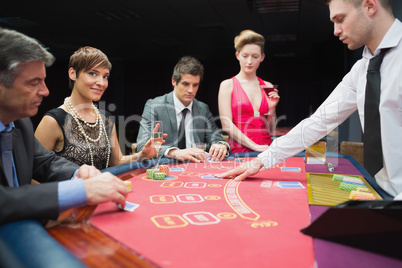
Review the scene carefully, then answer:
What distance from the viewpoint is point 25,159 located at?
4.49ft

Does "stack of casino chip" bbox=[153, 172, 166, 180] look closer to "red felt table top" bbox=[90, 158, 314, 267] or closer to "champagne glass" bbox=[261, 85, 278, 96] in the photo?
"red felt table top" bbox=[90, 158, 314, 267]

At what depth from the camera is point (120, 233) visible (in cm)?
97

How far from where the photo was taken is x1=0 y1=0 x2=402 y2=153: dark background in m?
6.11

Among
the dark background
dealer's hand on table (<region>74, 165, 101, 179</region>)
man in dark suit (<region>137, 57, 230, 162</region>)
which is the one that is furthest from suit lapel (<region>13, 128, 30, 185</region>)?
the dark background

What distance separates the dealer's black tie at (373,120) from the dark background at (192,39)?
9.77 feet

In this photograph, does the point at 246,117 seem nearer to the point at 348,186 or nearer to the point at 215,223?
the point at 348,186

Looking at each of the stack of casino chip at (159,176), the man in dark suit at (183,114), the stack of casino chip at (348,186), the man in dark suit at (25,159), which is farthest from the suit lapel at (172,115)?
the stack of casino chip at (348,186)

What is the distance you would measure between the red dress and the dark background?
2080 mm

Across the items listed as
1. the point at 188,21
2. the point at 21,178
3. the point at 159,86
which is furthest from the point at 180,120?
the point at 159,86

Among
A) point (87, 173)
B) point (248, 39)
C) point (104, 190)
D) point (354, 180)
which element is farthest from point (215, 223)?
point (248, 39)

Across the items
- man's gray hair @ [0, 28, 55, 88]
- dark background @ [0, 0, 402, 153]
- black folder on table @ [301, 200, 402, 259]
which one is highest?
dark background @ [0, 0, 402, 153]

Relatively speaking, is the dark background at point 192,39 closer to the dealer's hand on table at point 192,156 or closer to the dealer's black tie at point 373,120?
the dealer's hand on table at point 192,156

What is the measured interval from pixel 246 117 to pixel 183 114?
601mm

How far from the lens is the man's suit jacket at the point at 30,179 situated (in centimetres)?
96
